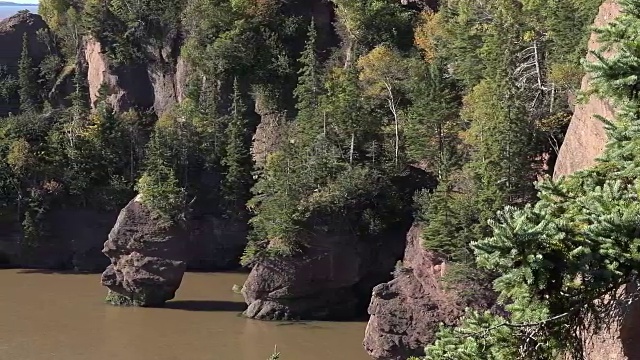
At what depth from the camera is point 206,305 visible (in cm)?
3734

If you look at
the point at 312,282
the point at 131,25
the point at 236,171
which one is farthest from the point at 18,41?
the point at 312,282

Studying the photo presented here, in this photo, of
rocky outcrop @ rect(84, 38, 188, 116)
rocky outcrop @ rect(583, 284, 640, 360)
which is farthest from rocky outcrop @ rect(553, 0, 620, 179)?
rocky outcrop @ rect(84, 38, 188, 116)

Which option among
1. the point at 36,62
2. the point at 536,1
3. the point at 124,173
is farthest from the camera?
the point at 36,62

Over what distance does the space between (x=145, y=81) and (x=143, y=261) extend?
18.7 m

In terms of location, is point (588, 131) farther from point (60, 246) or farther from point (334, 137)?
point (60, 246)

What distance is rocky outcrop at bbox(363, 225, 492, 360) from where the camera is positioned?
28688mm

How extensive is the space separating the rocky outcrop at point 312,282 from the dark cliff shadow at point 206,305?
1763mm

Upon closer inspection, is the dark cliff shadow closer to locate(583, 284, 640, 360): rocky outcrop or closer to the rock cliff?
the rock cliff

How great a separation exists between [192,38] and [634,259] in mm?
41098

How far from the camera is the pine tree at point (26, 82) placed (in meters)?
55.8

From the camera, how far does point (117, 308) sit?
120 ft

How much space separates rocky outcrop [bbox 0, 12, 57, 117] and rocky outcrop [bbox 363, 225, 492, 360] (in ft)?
123

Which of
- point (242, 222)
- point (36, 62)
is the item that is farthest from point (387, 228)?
point (36, 62)

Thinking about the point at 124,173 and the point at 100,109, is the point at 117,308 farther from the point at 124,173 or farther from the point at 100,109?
the point at 100,109
